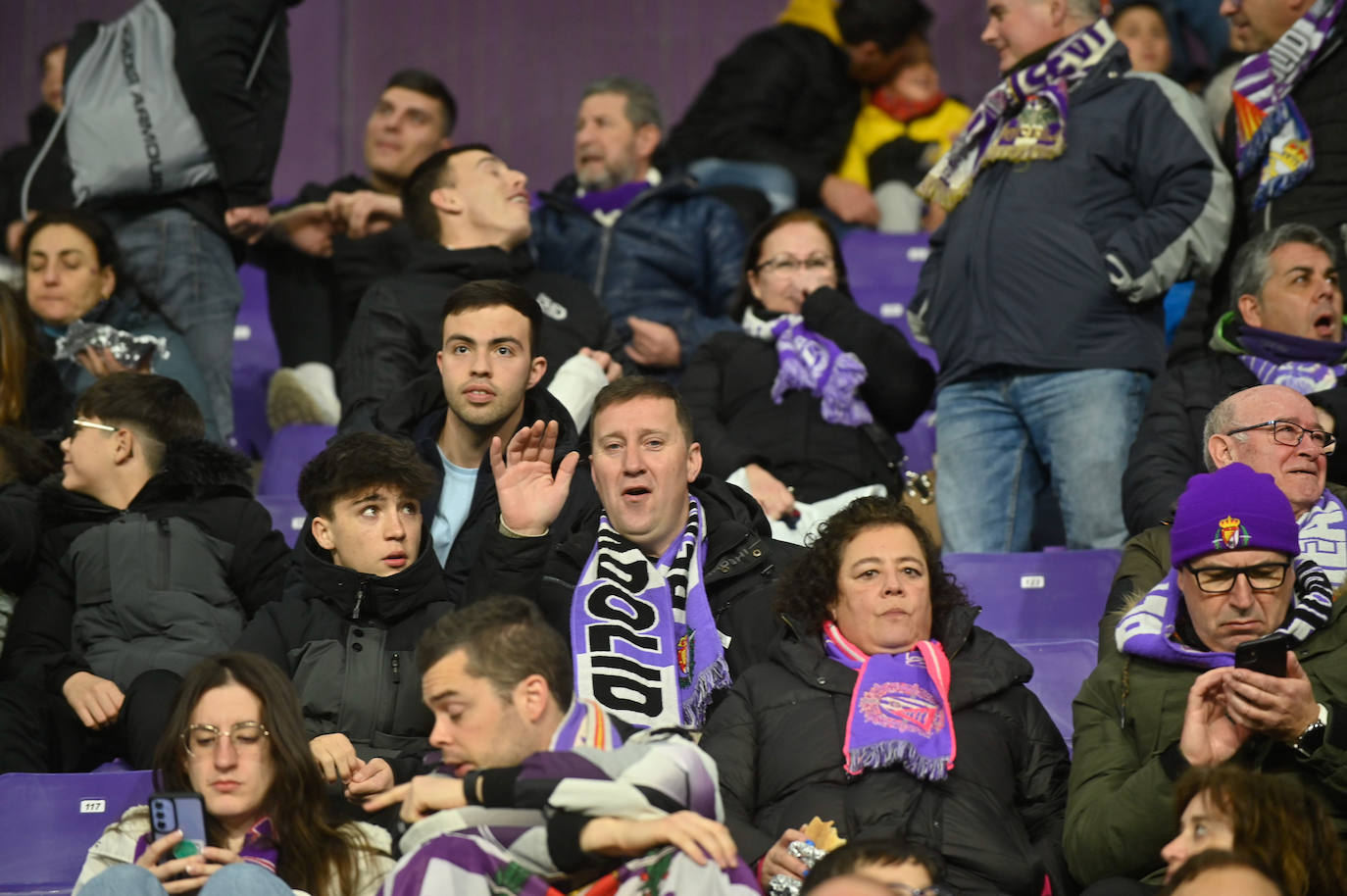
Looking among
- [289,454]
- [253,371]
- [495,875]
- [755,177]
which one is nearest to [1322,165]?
[755,177]

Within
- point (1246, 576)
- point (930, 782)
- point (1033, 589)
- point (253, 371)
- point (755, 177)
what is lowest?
point (930, 782)

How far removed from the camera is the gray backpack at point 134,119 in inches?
230

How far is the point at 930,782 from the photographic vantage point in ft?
11.0

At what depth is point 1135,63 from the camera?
23.6 feet

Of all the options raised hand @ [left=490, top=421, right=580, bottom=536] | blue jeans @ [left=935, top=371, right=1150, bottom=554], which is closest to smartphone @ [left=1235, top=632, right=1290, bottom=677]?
raised hand @ [left=490, top=421, right=580, bottom=536]

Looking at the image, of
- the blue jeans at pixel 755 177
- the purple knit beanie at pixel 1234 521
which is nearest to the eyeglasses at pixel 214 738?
the purple knit beanie at pixel 1234 521

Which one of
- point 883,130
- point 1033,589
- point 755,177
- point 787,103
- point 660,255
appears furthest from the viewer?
point 883,130

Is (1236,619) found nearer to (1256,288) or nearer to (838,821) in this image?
(838,821)

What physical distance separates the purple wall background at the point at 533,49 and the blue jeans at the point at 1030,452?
457cm

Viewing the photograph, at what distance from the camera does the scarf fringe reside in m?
3.33

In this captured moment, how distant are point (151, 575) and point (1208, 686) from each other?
2391 millimetres

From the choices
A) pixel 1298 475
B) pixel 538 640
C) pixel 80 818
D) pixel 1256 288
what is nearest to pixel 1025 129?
pixel 1256 288

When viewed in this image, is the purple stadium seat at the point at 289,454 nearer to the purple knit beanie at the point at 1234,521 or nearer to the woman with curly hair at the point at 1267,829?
the purple knit beanie at the point at 1234,521

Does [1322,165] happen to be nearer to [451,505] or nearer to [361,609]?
[451,505]
